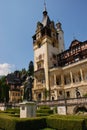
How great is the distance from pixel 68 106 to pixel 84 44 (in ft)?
82.6

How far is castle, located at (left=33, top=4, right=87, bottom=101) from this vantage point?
163ft

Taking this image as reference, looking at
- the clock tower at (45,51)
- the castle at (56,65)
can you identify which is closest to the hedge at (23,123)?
the castle at (56,65)

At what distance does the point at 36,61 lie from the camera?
6281 cm

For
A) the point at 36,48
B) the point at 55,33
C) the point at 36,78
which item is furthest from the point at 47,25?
the point at 36,78

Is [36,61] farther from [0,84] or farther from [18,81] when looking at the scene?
[18,81]

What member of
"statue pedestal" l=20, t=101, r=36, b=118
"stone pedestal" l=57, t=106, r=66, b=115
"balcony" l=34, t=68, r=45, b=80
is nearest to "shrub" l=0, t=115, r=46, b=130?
"statue pedestal" l=20, t=101, r=36, b=118

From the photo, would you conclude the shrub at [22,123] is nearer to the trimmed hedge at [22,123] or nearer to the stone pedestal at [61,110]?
the trimmed hedge at [22,123]

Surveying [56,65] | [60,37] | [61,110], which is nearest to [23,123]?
[61,110]

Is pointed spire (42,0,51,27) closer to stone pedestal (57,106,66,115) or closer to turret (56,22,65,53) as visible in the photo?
turret (56,22,65,53)

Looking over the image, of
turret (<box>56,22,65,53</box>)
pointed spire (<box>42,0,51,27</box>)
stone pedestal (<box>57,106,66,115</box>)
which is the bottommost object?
stone pedestal (<box>57,106,66,115</box>)

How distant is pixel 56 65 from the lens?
6038cm

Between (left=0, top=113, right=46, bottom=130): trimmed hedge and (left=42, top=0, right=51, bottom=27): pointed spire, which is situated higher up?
(left=42, top=0, right=51, bottom=27): pointed spire

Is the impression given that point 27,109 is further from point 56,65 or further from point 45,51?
point 56,65

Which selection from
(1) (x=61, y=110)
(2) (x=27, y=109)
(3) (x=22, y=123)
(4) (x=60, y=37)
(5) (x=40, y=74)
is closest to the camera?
(3) (x=22, y=123)
